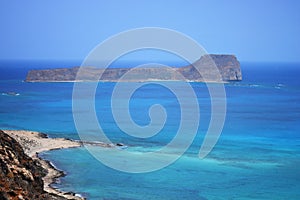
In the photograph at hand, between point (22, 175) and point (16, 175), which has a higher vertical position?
point (16, 175)

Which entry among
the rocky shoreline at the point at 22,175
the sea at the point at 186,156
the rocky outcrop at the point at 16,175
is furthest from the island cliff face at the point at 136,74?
the rocky outcrop at the point at 16,175

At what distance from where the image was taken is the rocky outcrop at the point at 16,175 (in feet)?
49.4

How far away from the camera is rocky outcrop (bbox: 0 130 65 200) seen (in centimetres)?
1505

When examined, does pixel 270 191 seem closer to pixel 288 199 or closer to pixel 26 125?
pixel 288 199

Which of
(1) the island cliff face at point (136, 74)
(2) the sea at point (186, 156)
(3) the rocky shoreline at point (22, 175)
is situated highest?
(1) the island cliff face at point (136, 74)

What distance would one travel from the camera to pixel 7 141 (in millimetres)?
19953

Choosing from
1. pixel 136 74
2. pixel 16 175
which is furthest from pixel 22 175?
pixel 136 74

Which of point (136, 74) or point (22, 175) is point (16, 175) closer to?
point (22, 175)

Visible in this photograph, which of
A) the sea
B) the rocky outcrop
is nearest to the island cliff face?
the sea

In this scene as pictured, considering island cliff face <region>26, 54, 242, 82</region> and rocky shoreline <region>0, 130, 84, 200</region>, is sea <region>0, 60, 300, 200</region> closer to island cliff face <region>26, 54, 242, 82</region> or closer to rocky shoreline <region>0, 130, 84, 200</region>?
rocky shoreline <region>0, 130, 84, 200</region>

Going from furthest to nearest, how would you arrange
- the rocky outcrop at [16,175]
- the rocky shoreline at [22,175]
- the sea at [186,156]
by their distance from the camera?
the sea at [186,156], the rocky shoreline at [22,175], the rocky outcrop at [16,175]

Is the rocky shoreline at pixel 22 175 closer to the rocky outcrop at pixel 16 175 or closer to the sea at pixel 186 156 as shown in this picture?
the rocky outcrop at pixel 16 175

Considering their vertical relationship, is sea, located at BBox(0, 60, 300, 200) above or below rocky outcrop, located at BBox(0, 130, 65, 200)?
below

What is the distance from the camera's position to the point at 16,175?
58.0ft
